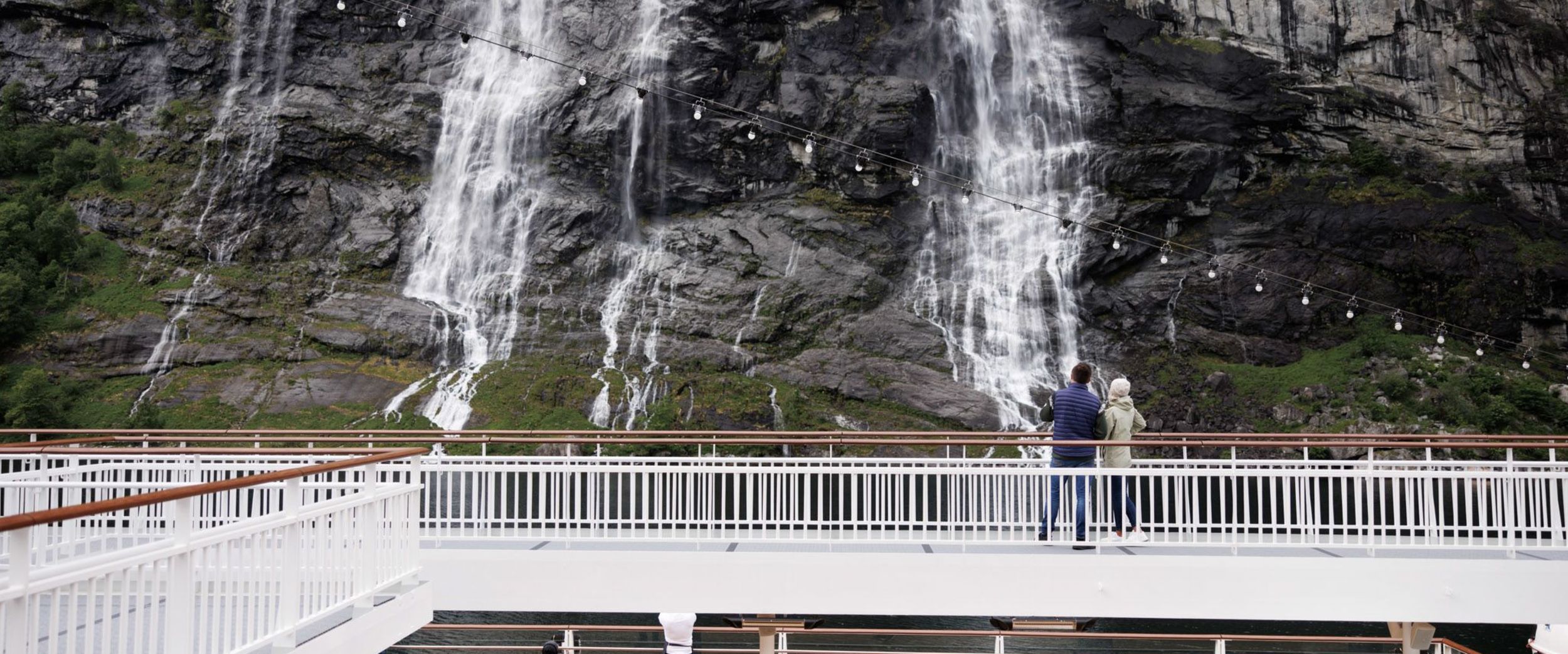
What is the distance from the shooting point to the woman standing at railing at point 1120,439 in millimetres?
9836

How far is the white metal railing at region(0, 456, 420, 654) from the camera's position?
404cm

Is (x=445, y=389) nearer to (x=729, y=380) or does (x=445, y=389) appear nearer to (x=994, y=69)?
(x=729, y=380)

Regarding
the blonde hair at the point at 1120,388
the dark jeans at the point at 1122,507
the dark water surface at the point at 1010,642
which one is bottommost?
the dark water surface at the point at 1010,642

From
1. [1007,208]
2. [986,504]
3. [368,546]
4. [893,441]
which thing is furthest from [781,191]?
[368,546]

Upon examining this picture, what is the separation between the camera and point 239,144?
3638 cm

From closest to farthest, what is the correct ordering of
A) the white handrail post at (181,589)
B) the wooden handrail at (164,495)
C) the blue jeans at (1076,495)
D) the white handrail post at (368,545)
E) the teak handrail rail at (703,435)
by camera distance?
the wooden handrail at (164,495), the white handrail post at (181,589), the white handrail post at (368,545), the blue jeans at (1076,495), the teak handrail rail at (703,435)

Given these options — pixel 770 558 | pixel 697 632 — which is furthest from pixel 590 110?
pixel 770 558

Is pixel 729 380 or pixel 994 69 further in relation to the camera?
pixel 994 69

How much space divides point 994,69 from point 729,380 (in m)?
16.1

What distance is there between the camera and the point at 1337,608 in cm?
934

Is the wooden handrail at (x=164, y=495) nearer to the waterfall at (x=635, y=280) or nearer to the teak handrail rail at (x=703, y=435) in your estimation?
the teak handrail rail at (x=703, y=435)

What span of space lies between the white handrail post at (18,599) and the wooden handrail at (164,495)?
0.08 m

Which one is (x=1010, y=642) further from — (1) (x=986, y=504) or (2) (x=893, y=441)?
(2) (x=893, y=441)

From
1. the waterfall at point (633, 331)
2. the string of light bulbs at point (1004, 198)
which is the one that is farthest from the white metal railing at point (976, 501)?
the string of light bulbs at point (1004, 198)
